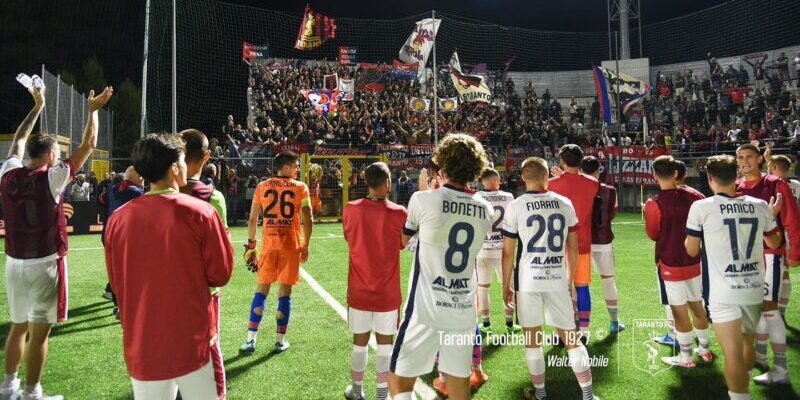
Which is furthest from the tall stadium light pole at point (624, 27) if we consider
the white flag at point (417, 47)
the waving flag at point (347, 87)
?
the waving flag at point (347, 87)

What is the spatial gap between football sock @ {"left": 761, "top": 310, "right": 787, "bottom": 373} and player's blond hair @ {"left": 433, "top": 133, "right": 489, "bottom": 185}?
3.18 m

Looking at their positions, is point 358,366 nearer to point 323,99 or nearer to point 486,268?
point 486,268

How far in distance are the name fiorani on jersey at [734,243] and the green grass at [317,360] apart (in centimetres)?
108

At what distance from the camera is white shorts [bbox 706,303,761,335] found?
3.44 meters

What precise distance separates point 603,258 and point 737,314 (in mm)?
2466

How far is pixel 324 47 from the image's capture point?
2962cm

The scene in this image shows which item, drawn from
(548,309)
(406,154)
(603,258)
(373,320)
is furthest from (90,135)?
(406,154)

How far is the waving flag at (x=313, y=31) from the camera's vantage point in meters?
26.0

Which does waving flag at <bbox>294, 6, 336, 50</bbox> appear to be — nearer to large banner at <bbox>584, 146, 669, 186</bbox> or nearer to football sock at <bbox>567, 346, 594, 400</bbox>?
large banner at <bbox>584, 146, 669, 186</bbox>

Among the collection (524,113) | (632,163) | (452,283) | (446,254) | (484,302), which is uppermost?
(524,113)

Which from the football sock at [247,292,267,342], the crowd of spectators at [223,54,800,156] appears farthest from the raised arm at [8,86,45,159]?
the crowd of spectators at [223,54,800,156]

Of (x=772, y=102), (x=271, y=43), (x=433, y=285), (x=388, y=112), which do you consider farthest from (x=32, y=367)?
(x=772, y=102)

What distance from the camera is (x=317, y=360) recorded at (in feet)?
16.0

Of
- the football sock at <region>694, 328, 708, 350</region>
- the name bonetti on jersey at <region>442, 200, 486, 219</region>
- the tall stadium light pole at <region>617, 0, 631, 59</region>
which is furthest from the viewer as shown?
the tall stadium light pole at <region>617, 0, 631, 59</region>
